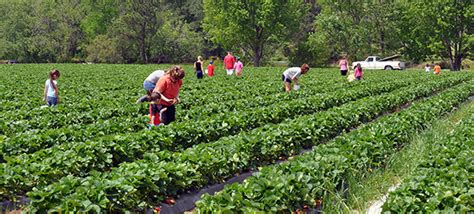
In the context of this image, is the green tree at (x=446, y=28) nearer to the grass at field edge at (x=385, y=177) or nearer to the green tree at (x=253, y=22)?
the green tree at (x=253, y=22)

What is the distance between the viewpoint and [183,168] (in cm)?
607

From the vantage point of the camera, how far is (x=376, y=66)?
4666 centimetres

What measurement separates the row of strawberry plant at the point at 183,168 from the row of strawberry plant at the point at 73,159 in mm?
459

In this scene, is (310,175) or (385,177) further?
(385,177)

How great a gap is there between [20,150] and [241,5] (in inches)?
1961

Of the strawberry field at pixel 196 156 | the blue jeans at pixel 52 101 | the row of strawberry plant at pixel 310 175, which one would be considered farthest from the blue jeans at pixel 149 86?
the row of strawberry plant at pixel 310 175

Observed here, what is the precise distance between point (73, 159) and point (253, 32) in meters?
49.6

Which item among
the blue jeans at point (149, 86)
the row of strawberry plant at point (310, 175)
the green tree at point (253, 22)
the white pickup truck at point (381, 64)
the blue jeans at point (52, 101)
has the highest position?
the green tree at point (253, 22)

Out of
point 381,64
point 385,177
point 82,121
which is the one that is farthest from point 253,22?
point 385,177

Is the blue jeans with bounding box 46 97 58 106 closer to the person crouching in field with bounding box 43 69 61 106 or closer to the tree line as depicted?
the person crouching in field with bounding box 43 69 61 106

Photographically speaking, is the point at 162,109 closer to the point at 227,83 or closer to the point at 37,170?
the point at 37,170

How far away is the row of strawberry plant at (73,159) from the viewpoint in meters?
5.88

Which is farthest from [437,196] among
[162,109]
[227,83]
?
[227,83]

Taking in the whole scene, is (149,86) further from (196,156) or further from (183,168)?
(183,168)
